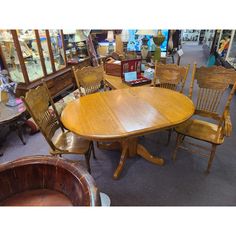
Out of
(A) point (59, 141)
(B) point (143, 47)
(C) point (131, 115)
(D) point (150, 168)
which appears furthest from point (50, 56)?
(D) point (150, 168)

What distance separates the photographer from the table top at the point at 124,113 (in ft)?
4.78

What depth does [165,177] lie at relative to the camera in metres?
2.01

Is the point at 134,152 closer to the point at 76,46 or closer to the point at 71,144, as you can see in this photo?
the point at 71,144

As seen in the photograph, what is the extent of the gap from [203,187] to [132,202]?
767 millimetres

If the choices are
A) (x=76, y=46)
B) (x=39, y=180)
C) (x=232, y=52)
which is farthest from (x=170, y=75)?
(x=232, y=52)

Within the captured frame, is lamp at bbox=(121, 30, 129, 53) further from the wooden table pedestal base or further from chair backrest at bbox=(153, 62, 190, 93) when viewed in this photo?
the wooden table pedestal base

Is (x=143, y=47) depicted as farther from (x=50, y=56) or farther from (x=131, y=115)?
(x=131, y=115)

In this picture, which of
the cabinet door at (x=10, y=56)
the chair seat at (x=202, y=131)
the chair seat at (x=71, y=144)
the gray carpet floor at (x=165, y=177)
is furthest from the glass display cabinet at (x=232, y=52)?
the cabinet door at (x=10, y=56)

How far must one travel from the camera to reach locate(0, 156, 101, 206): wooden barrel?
3.03 ft

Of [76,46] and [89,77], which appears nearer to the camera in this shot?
[89,77]

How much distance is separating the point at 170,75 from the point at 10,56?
2.33m

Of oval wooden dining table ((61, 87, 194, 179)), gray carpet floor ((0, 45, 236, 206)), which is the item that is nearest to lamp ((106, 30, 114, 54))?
oval wooden dining table ((61, 87, 194, 179))

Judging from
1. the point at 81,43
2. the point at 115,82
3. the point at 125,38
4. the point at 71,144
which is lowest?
the point at 71,144
